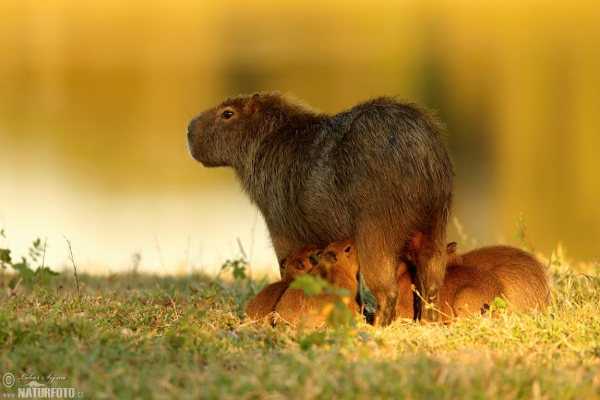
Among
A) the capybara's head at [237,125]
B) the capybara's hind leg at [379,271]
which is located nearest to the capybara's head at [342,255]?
the capybara's hind leg at [379,271]

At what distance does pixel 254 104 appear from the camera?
18.3ft

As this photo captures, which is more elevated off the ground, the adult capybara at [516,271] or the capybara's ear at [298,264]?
the capybara's ear at [298,264]

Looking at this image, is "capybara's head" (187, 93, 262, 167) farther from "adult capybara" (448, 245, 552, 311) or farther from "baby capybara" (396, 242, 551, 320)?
"adult capybara" (448, 245, 552, 311)

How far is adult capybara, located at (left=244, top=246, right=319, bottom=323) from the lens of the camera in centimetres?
460

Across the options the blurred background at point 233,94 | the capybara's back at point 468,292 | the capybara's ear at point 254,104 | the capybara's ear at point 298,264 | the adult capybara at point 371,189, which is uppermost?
the blurred background at point 233,94

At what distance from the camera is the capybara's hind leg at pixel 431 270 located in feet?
15.2

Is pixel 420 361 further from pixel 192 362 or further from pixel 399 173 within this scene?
pixel 399 173

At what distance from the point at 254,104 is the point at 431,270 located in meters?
1.79

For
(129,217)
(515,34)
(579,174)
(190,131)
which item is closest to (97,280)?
(190,131)

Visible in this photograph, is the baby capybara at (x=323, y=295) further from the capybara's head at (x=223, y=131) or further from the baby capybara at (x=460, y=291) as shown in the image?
the capybara's head at (x=223, y=131)

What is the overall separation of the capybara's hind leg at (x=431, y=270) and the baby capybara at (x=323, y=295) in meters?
0.39

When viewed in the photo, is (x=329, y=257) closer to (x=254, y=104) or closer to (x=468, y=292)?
(x=468, y=292)

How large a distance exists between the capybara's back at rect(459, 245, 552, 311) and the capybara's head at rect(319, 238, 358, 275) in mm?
841

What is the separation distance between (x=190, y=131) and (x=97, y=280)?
176 centimetres
